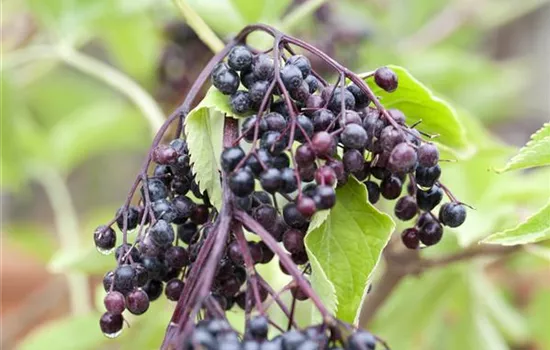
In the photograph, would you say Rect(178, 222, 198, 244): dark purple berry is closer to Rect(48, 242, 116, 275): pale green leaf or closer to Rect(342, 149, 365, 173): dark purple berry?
Rect(342, 149, 365, 173): dark purple berry

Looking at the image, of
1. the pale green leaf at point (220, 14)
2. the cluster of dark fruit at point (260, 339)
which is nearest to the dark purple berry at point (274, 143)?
the cluster of dark fruit at point (260, 339)

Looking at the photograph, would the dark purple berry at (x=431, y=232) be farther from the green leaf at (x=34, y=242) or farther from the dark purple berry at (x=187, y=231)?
the green leaf at (x=34, y=242)

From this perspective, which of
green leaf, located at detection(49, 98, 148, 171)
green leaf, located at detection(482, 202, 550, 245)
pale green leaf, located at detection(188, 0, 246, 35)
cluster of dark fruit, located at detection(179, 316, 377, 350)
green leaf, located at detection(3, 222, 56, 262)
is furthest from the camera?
green leaf, located at detection(3, 222, 56, 262)

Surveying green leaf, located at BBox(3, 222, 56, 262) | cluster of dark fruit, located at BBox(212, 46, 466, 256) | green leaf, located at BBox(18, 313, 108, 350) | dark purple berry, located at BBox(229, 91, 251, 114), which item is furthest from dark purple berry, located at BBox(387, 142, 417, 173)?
green leaf, located at BBox(3, 222, 56, 262)

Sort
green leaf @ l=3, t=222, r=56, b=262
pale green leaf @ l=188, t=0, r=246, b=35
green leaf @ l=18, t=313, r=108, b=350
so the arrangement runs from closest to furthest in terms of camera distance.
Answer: pale green leaf @ l=188, t=0, r=246, b=35 < green leaf @ l=18, t=313, r=108, b=350 < green leaf @ l=3, t=222, r=56, b=262

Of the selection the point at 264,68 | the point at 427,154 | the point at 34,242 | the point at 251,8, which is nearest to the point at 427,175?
the point at 427,154

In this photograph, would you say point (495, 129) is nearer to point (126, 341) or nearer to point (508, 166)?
point (126, 341)

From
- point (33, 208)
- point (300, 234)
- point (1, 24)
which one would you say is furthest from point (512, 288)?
point (33, 208)
